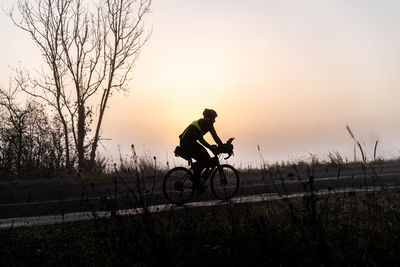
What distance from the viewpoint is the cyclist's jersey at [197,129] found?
10344 mm

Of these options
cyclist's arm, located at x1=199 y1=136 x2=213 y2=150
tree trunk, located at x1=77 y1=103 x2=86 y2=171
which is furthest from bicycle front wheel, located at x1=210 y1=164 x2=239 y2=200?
tree trunk, located at x1=77 y1=103 x2=86 y2=171

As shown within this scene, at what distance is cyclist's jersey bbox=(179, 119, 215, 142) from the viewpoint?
10344 mm

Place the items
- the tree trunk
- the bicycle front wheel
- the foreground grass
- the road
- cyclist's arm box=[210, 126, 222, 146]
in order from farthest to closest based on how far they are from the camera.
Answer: the tree trunk < the bicycle front wheel < cyclist's arm box=[210, 126, 222, 146] < the road < the foreground grass

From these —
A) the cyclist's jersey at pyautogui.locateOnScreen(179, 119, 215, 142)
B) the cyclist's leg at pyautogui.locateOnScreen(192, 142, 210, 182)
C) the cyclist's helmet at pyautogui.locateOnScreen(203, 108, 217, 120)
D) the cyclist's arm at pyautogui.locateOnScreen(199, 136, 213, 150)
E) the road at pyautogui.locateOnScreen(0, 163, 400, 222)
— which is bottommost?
the road at pyautogui.locateOnScreen(0, 163, 400, 222)

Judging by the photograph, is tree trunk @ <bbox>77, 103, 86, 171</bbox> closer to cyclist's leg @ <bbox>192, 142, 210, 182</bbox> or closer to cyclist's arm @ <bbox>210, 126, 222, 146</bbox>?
cyclist's leg @ <bbox>192, 142, 210, 182</bbox>

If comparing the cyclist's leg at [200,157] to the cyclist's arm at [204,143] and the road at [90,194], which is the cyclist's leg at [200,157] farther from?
the road at [90,194]

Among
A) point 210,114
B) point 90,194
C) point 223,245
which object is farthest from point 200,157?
point 223,245

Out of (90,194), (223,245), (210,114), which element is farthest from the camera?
(90,194)

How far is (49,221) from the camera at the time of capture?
838 cm

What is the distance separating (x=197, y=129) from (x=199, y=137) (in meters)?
0.18

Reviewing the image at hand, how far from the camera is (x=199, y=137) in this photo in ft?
34.0

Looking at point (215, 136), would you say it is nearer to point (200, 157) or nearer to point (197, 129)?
point (197, 129)

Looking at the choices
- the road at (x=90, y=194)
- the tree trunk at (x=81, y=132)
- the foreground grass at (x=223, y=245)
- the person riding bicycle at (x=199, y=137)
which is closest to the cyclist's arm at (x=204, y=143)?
the person riding bicycle at (x=199, y=137)

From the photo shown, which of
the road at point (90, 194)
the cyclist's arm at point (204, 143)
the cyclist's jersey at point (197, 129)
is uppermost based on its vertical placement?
the cyclist's jersey at point (197, 129)
